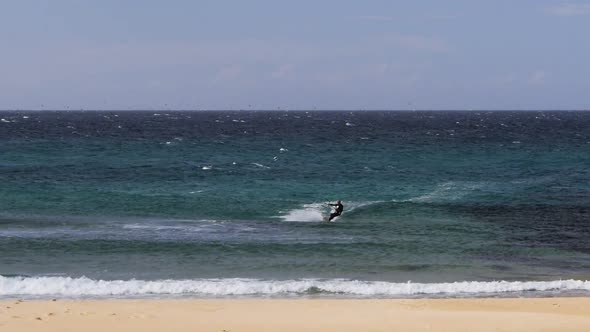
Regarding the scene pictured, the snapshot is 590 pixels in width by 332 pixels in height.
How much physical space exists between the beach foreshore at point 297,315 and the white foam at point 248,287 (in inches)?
53.0

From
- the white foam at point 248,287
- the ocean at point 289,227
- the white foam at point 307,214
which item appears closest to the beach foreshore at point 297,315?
the white foam at point 248,287

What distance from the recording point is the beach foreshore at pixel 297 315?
1822 cm

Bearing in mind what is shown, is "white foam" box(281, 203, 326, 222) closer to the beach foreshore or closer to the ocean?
the ocean

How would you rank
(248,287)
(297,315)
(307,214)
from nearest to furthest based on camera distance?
(297,315), (248,287), (307,214)

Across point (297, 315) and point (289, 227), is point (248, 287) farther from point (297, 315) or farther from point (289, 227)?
point (289, 227)

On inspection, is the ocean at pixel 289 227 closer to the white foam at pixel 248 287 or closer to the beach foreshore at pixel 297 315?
the white foam at pixel 248 287

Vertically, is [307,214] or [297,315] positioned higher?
[307,214]

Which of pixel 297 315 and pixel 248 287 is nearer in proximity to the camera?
pixel 297 315

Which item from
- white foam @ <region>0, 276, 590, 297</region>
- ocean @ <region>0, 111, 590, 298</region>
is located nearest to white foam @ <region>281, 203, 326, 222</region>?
ocean @ <region>0, 111, 590, 298</region>

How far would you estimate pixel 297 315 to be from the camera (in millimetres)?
19531

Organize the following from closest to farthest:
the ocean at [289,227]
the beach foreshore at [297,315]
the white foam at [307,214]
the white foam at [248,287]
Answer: the beach foreshore at [297,315] < the white foam at [248,287] < the ocean at [289,227] < the white foam at [307,214]

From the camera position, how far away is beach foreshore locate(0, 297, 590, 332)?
18219 mm

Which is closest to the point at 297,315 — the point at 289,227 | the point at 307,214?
the point at 289,227

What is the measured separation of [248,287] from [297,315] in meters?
3.96
